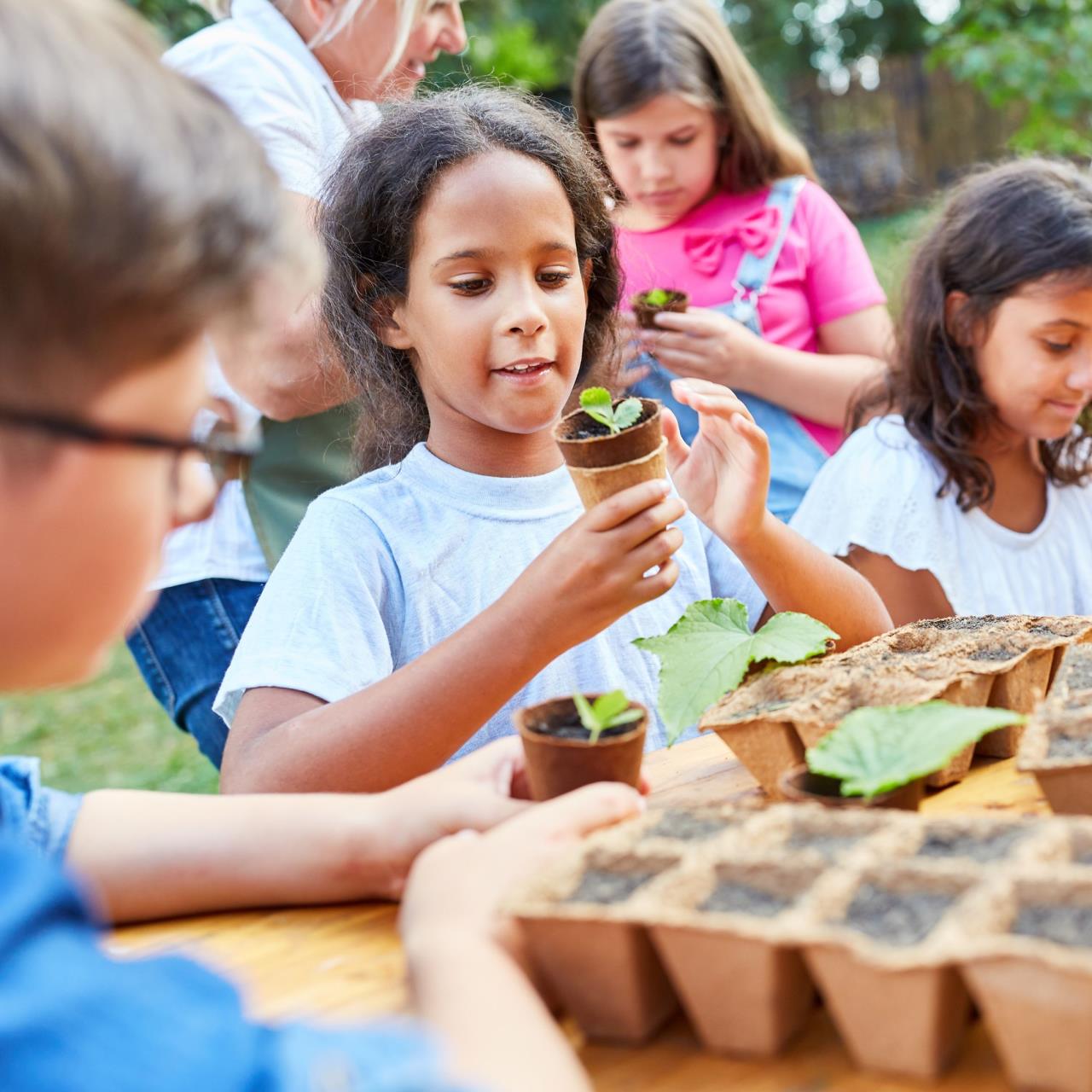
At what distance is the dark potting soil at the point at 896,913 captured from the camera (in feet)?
3.44

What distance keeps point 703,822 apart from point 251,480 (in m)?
1.79

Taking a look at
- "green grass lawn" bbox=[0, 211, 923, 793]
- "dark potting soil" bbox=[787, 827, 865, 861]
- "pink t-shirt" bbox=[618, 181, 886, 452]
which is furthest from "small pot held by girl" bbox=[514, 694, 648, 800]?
"green grass lawn" bbox=[0, 211, 923, 793]

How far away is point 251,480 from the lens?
2.83m

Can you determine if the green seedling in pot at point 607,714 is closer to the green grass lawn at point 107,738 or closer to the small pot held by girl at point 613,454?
the small pot held by girl at point 613,454

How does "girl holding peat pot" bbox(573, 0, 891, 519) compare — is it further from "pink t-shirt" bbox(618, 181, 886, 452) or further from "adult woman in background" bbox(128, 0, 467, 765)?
"adult woman in background" bbox(128, 0, 467, 765)

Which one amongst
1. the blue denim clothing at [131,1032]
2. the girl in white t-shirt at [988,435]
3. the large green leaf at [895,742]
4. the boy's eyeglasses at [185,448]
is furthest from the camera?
the girl in white t-shirt at [988,435]

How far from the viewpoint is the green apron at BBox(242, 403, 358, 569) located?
111 inches

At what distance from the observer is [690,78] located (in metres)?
3.75

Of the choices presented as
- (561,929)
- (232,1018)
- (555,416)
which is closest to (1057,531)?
(555,416)

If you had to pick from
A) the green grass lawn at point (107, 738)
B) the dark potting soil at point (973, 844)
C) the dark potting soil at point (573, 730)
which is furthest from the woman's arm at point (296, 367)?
the green grass lawn at point (107, 738)

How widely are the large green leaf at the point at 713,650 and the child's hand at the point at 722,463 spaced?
0.33 m

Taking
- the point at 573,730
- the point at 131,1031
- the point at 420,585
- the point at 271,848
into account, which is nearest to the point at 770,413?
the point at 420,585

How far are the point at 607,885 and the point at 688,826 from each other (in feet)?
0.41

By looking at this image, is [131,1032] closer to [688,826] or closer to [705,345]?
[688,826]
